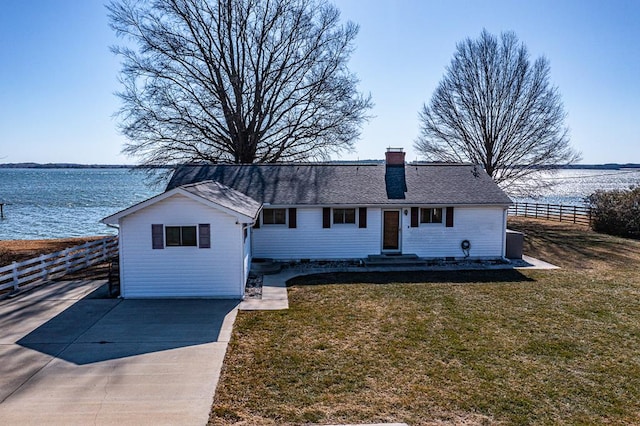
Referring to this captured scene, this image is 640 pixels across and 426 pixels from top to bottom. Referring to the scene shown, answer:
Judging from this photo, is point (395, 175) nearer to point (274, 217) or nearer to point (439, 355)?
point (274, 217)

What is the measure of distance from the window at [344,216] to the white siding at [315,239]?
0.74ft

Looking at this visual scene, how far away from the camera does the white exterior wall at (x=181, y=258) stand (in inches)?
453

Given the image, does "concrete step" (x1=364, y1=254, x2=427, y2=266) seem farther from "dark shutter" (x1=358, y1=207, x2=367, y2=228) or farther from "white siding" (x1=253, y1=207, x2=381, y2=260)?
"dark shutter" (x1=358, y1=207, x2=367, y2=228)

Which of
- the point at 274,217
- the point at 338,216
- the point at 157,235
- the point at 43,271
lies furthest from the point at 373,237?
the point at 43,271

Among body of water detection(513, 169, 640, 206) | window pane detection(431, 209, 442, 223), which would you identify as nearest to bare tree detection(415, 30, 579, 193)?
body of water detection(513, 169, 640, 206)

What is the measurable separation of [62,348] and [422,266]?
37.5 feet

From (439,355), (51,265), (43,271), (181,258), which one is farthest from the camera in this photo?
(51,265)

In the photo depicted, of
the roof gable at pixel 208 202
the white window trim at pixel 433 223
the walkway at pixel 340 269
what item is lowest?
the walkway at pixel 340 269

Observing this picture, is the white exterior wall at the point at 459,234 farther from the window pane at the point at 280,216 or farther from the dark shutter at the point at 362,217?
the window pane at the point at 280,216

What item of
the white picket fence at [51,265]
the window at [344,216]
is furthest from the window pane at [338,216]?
the white picket fence at [51,265]

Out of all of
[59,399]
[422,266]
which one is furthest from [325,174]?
[59,399]

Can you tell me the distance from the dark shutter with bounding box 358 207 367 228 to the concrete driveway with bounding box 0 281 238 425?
6.47 meters

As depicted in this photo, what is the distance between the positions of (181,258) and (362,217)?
694 cm

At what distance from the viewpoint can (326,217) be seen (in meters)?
15.9
